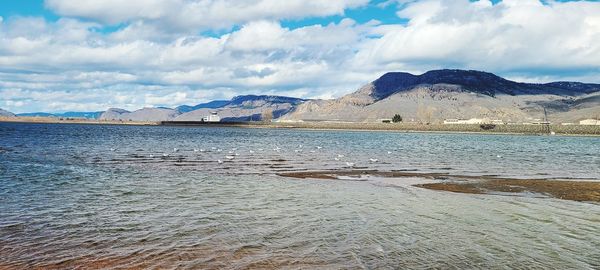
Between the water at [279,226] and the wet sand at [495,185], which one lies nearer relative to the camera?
the water at [279,226]

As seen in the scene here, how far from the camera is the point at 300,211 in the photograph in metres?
16.8

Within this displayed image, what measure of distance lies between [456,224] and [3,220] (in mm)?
13876

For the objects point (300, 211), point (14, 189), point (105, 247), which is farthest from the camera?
point (14, 189)

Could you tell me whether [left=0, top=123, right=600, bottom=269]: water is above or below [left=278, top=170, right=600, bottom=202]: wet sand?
above

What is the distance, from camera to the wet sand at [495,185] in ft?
71.7

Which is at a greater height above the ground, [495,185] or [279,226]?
[279,226]

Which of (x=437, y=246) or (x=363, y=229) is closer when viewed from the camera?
(x=437, y=246)

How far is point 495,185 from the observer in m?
24.8

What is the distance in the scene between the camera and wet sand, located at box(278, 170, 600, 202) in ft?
71.7

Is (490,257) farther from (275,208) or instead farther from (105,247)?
(105,247)

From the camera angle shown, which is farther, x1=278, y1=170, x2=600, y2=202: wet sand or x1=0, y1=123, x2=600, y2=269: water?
x1=278, y1=170, x2=600, y2=202: wet sand

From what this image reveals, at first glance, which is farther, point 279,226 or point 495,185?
point 495,185

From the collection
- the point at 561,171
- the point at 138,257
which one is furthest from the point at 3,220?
the point at 561,171

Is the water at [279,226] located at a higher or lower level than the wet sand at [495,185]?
higher
